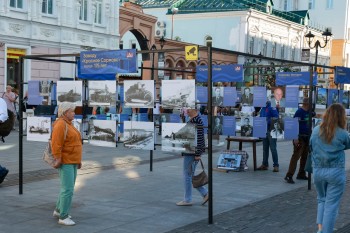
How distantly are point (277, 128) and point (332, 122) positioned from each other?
4.48m

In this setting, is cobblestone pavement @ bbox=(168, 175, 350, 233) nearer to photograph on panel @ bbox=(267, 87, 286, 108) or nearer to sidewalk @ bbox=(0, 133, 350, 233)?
sidewalk @ bbox=(0, 133, 350, 233)

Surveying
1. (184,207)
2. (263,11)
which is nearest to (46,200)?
(184,207)

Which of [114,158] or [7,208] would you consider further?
[114,158]

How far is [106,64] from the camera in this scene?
29.1 feet

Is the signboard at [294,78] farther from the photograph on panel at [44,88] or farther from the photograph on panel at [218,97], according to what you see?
the photograph on panel at [44,88]

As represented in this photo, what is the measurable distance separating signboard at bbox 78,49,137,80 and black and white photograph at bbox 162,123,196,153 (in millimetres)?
1347

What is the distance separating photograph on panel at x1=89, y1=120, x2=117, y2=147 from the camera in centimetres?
873

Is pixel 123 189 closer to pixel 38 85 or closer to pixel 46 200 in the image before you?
pixel 46 200

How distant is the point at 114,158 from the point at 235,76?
452cm

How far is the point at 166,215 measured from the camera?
7.70 meters

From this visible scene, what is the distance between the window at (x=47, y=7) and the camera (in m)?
25.6

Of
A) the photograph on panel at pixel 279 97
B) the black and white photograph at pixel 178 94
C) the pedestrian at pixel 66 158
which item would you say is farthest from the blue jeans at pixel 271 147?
the pedestrian at pixel 66 158

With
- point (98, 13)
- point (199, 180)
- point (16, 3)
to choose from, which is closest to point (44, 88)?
point (199, 180)

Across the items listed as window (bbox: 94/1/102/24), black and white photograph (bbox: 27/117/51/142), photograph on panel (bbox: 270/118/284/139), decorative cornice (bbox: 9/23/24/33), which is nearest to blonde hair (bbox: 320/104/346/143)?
photograph on panel (bbox: 270/118/284/139)
